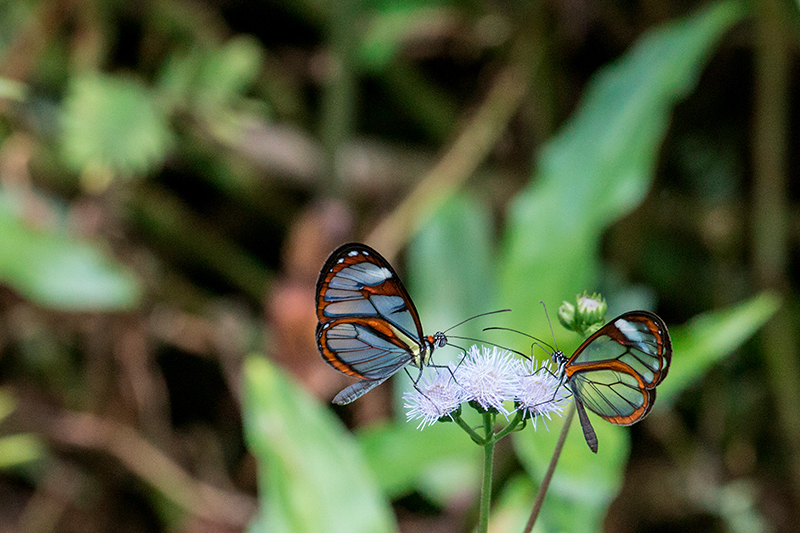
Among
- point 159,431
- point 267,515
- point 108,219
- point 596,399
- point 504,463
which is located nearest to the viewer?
point 596,399

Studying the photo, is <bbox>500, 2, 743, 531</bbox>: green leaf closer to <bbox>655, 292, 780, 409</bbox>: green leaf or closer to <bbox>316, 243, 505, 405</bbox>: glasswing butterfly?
<bbox>655, 292, 780, 409</bbox>: green leaf

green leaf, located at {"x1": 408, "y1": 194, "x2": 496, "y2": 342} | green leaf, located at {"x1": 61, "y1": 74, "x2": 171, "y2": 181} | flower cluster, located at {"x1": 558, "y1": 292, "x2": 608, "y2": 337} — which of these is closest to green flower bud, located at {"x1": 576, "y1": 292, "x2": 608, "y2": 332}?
flower cluster, located at {"x1": 558, "y1": 292, "x2": 608, "y2": 337}

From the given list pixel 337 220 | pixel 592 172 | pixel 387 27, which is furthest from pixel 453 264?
pixel 387 27

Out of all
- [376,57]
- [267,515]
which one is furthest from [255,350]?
[267,515]

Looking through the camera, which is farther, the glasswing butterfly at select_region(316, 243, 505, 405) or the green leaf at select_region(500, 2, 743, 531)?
the green leaf at select_region(500, 2, 743, 531)

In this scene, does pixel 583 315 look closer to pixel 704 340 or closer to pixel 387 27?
pixel 704 340

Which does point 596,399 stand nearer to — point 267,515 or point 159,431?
point 267,515
